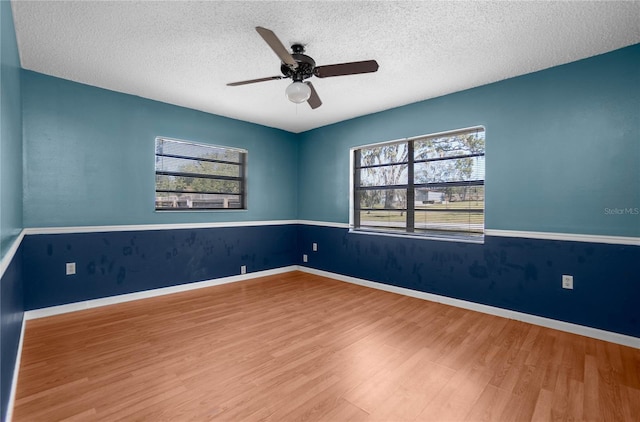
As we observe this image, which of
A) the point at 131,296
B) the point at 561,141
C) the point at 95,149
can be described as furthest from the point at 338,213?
the point at 95,149

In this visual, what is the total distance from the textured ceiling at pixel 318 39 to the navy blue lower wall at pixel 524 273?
1849 mm

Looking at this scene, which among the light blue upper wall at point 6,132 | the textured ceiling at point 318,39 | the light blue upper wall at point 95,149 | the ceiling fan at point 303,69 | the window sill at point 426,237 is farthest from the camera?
the window sill at point 426,237

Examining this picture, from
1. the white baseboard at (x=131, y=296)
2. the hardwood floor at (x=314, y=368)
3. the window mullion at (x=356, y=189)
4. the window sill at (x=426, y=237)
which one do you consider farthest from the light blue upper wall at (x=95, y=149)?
the window sill at (x=426, y=237)

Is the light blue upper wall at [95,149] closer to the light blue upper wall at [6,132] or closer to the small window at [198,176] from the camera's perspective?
the small window at [198,176]

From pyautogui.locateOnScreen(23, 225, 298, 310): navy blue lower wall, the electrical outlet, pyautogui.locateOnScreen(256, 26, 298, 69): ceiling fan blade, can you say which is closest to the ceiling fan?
pyautogui.locateOnScreen(256, 26, 298, 69): ceiling fan blade

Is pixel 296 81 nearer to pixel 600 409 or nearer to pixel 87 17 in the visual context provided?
pixel 87 17

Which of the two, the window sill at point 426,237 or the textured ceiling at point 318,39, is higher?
the textured ceiling at point 318,39

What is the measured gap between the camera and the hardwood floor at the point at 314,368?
173cm

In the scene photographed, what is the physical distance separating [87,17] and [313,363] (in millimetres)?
3143

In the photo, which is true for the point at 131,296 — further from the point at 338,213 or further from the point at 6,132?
the point at 338,213

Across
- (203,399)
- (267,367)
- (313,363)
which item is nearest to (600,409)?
(313,363)

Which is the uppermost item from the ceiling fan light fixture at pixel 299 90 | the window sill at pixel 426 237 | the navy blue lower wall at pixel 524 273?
the ceiling fan light fixture at pixel 299 90

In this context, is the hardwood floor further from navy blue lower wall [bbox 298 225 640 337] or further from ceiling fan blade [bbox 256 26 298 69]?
ceiling fan blade [bbox 256 26 298 69]

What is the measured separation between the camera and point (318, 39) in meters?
2.45
